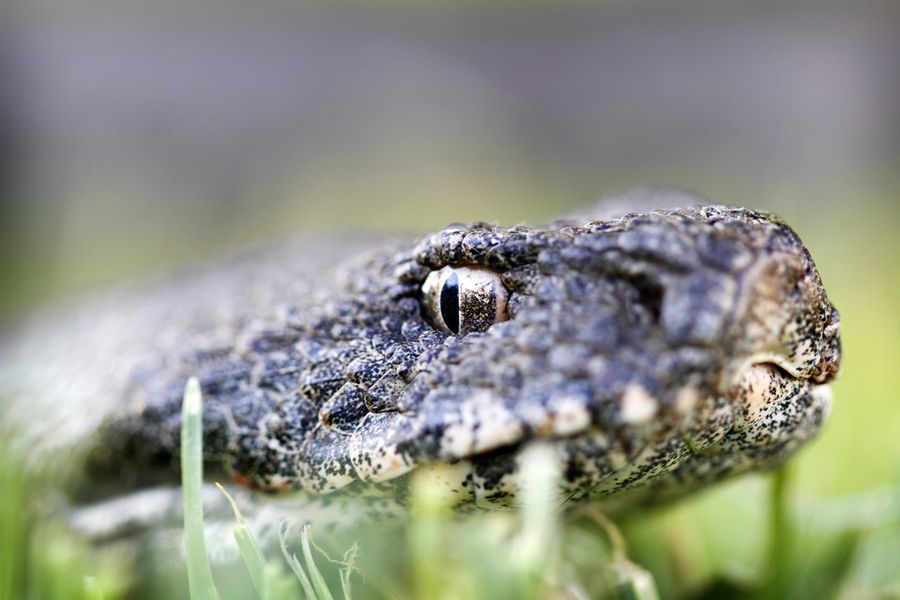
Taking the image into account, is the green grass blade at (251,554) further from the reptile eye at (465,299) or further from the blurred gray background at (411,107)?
the blurred gray background at (411,107)

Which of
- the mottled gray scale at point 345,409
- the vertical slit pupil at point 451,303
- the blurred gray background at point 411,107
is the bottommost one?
the mottled gray scale at point 345,409

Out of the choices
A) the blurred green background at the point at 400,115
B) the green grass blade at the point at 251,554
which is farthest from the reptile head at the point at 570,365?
the blurred green background at the point at 400,115

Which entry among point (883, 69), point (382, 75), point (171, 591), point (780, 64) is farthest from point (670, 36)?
point (171, 591)

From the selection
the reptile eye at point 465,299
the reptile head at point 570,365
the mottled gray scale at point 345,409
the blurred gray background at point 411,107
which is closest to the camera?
the reptile head at point 570,365

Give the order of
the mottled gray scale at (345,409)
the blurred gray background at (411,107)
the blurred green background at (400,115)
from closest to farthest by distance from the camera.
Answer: the mottled gray scale at (345,409) → the blurred green background at (400,115) → the blurred gray background at (411,107)

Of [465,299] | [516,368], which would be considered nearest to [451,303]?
[465,299]

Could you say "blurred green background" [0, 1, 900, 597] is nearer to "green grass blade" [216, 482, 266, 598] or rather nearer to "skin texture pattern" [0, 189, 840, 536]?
"skin texture pattern" [0, 189, 840, 536]

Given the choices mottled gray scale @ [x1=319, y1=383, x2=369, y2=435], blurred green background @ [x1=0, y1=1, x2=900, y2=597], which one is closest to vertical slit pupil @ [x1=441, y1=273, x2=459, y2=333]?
mottled gray scale @ [x1=319, y1=383, x2=369, y2=435]

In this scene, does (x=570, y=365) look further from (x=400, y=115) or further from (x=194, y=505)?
(x=400, y=115)
